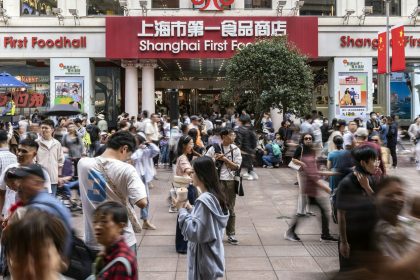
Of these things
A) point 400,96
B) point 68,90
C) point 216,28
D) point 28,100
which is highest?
point 216,28

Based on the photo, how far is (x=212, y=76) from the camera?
128ft

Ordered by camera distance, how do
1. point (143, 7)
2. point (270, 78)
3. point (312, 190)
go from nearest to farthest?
point (312, 190), point (270, 78), point (143, 7)

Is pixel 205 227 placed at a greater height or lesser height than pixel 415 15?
lesser

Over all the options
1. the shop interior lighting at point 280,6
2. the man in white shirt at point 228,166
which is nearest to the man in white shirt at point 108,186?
the man in white shirt at point 228,166

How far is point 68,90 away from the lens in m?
28.3

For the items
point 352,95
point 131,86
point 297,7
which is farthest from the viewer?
point 131,86

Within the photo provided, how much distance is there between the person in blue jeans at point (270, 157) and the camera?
66.3 ft

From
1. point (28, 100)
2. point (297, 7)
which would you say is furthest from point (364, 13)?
point (28, 100)

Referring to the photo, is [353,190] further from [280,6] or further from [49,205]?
[280,6]

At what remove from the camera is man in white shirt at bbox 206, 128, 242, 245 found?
909 centimetres

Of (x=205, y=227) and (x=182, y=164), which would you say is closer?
(x=205, y=227)

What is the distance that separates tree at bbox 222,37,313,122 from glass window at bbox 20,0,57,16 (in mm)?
10806

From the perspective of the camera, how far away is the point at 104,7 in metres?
29.1

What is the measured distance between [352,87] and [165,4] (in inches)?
394
